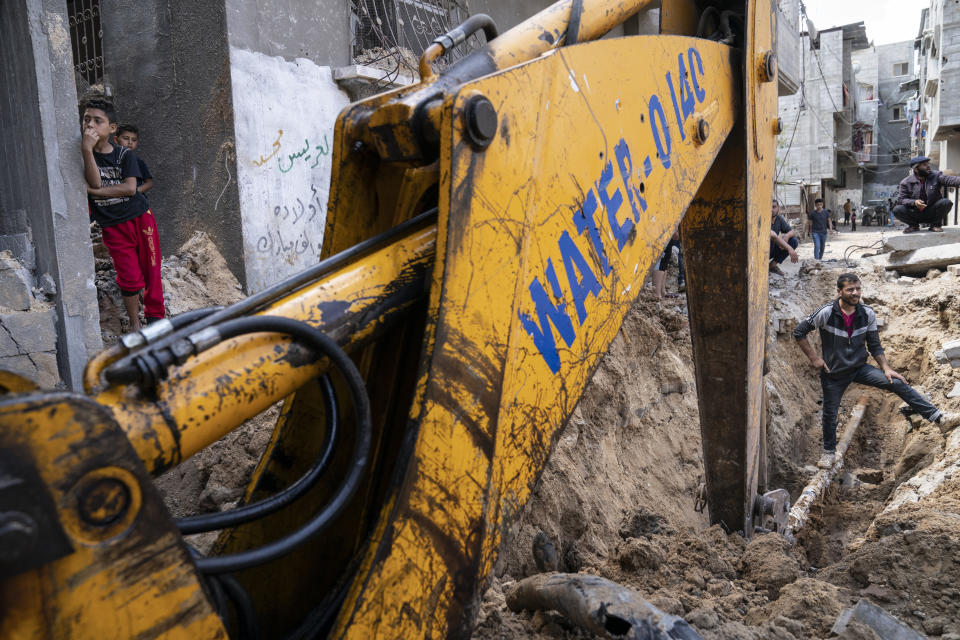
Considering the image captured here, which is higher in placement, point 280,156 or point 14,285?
point 280,156

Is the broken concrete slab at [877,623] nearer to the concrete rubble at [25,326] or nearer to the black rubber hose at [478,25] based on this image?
the black rubber hose at [478,25]

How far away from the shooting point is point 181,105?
5941 millimetres

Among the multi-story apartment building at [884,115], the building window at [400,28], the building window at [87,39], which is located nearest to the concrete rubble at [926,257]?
the building window at [400,28]

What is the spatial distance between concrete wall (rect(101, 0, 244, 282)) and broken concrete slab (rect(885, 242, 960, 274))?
10080 millimetres

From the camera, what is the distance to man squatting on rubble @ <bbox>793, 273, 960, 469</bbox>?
6.25m

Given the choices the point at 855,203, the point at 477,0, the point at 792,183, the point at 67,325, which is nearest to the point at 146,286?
the point at 67,325

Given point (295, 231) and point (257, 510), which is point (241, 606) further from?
point (295, 231)

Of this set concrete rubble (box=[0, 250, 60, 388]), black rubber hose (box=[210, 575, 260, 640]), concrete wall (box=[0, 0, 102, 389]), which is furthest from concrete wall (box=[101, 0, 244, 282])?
black rubber hose (box=[210, 575, 260, 640])

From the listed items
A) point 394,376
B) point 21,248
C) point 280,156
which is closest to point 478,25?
point 394,376

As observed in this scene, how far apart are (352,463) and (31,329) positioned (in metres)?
3.65

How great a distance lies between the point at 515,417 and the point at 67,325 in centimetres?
382

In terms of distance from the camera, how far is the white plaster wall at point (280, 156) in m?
5.85

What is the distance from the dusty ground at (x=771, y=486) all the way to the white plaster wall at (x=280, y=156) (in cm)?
313

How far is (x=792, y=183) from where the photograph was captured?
29.9m
